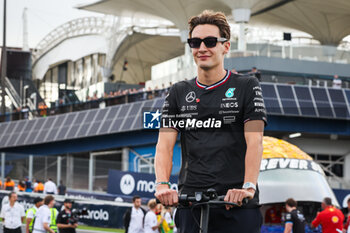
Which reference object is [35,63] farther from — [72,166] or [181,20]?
[72,166]

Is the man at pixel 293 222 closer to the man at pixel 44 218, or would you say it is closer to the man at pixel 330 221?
the man at pixel 330 221

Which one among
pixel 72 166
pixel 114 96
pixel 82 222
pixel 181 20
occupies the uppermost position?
pixel 181 20

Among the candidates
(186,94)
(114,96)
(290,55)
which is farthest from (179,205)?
(114,96)

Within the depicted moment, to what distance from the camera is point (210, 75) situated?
4.68 m

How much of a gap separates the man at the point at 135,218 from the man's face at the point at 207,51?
13.7m

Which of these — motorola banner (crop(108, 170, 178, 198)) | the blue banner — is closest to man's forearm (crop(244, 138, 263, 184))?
motorola banner (crop(108, 170, 178, 198))

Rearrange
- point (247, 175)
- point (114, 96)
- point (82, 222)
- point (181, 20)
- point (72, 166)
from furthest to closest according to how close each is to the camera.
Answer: point (181, 20) → point (114, 96) → point (72, 166) → point (82, 222) → point (247, 175)

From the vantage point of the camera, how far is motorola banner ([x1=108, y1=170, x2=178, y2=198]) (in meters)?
29.5

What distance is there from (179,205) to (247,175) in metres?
0.44

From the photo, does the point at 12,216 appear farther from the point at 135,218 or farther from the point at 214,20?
the point at 214,20

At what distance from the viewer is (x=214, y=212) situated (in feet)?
14.6

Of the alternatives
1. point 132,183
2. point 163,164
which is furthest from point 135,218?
point 163,164

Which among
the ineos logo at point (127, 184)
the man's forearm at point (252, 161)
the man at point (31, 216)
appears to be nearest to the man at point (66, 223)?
the man at point (31, 216)

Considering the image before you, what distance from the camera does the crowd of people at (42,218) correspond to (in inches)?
661
